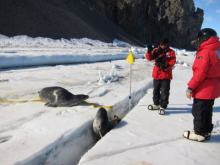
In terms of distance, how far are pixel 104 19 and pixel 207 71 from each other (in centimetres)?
5060

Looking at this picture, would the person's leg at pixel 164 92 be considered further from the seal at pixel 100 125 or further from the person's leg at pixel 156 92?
the seal at pixel 100 125

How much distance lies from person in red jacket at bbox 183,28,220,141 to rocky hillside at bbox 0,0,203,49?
2396cm

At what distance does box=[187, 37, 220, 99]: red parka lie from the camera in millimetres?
2340

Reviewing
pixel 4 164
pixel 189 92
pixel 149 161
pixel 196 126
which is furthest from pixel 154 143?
pixel 4 164

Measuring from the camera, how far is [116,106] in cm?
414

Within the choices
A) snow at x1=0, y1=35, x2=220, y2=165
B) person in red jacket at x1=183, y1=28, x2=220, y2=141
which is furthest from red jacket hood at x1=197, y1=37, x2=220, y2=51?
snow at x1=0, y1=35, x2=220, y2=165

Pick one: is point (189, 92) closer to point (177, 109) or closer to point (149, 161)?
point (149, 161)

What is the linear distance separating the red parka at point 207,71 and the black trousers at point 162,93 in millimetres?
1146

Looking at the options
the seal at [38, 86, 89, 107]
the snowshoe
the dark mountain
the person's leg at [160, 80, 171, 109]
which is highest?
the dark mountain

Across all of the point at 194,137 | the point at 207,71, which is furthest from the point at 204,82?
the point at 194,137

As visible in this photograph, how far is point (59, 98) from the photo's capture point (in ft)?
13.4

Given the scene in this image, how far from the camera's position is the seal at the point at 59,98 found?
13.1 ft

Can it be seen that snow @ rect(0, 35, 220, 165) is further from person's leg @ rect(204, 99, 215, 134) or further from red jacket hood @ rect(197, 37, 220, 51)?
red jacket hood @ rect(197, 37, 220, 51)

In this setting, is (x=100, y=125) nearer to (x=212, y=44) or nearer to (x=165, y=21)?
(x=212, y=44)
